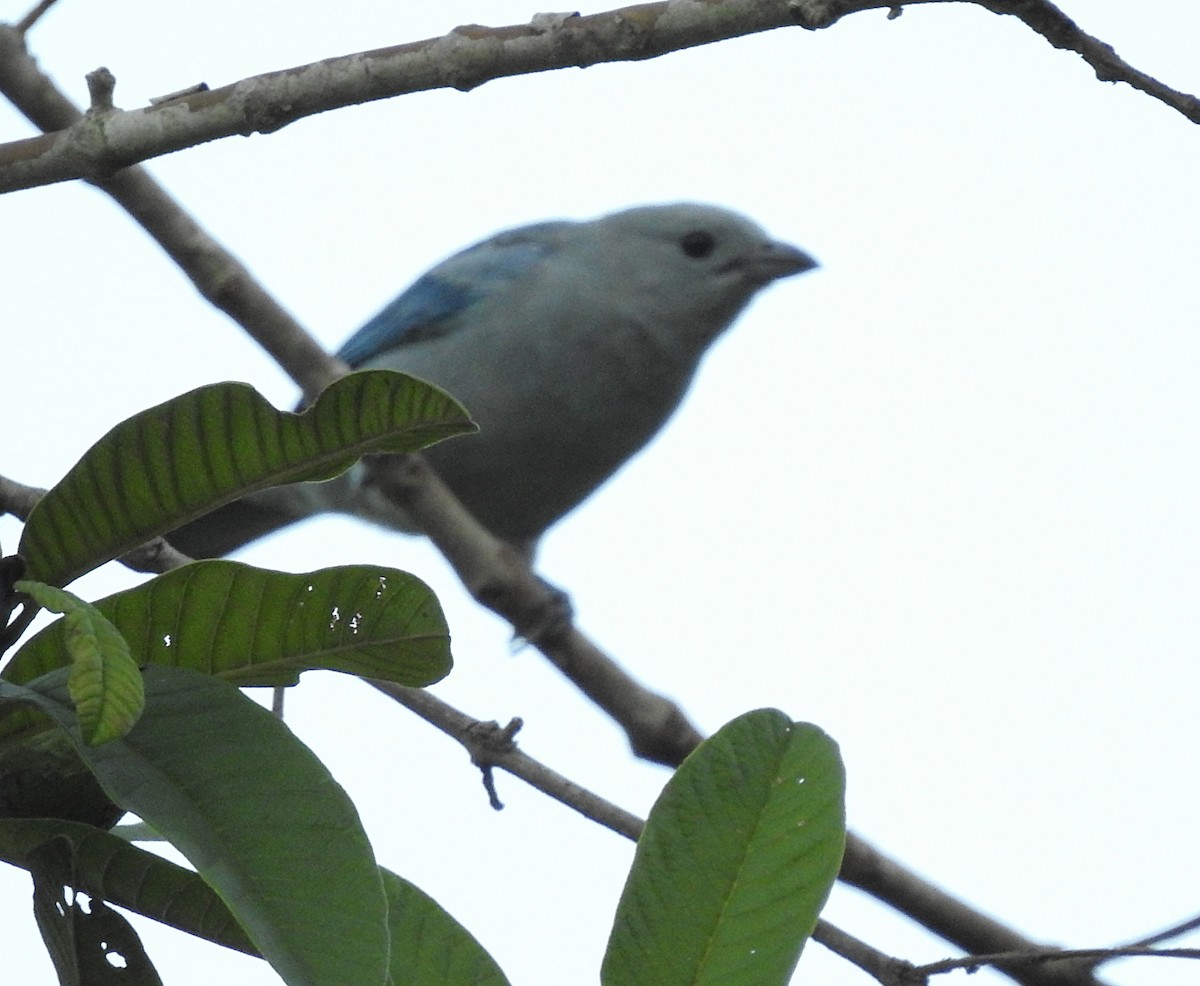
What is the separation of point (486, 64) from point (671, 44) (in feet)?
0.87

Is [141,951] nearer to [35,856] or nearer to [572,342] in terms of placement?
[35,856]

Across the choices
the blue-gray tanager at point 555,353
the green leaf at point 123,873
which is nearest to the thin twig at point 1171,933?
the green leaf at point 123,873

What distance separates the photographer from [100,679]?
133 centimetres

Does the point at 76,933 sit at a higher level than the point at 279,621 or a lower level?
lower

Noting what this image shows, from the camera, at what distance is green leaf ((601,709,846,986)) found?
1.62 m

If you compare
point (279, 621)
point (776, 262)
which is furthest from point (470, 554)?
point (776, 262)

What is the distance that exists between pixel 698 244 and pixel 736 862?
13.6ft

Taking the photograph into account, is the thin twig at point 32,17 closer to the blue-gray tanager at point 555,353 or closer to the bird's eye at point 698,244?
the blue-gray tanager at point 555,353

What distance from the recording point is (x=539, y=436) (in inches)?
201

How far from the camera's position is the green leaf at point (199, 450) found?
1.71 m

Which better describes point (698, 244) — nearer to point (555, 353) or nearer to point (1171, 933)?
point (555, 353)

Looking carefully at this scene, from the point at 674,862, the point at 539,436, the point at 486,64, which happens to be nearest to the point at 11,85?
the point at 486,64

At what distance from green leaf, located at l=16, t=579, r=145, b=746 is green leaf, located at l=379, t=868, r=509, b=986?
0.46 meters

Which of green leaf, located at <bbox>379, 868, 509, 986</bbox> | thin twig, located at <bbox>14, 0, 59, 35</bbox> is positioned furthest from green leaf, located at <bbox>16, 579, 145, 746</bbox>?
thin twig, located at <bbox>14, 0, 59, 35</bbox>
